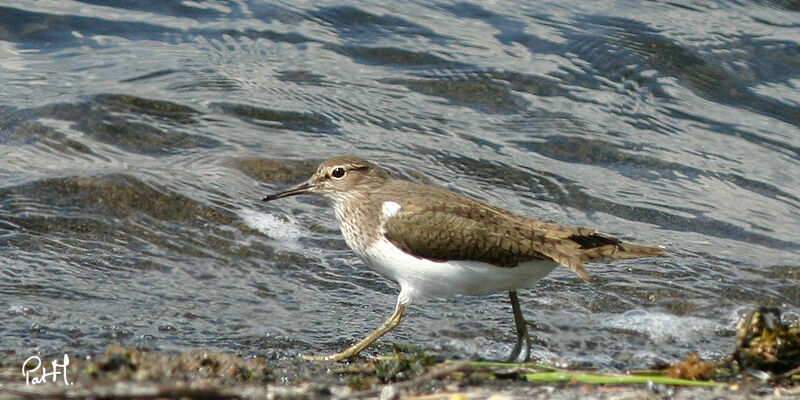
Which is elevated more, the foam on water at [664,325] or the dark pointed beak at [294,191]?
the dark pointed beak at [294,191]

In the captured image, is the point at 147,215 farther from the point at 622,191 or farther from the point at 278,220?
the point at 622,191

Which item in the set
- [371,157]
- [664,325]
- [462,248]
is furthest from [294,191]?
[664,325]

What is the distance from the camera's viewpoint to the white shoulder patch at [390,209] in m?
5.95

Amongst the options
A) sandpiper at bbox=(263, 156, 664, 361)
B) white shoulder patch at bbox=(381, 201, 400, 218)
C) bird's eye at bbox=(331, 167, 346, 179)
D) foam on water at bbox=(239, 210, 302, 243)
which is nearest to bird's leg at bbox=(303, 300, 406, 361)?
sandpiper at bbox=(263, 156, 664, 361)

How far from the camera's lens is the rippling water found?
6.41 metres

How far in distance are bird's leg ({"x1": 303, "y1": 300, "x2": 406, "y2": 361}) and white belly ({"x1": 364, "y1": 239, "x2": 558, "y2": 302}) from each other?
104 mm

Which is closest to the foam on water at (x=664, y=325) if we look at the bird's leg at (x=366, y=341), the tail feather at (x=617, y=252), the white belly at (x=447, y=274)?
the tail feather at (x=617, y=252)

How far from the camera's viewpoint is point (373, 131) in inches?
366

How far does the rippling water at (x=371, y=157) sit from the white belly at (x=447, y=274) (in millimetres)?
434

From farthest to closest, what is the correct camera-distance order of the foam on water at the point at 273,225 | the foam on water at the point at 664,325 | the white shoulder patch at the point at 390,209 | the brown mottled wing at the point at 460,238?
the foam on water at the point at 273,225 → the foam on water at the point at 664,325 → the white shoulder patch at the point at 390,209 → the brown mottled wing at the point at 460,238

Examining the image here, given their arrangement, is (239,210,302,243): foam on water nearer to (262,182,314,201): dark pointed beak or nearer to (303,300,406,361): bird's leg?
(262,182,314,201): dark pointed beak
